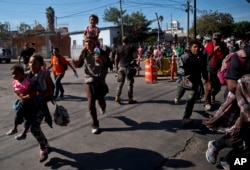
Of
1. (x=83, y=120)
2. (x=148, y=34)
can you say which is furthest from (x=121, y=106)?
(x=148, y=34)

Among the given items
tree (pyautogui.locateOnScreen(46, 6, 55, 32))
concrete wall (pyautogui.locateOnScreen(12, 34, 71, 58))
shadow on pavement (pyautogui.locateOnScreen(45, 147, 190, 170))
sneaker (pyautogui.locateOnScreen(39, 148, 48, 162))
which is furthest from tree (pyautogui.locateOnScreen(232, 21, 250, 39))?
sneaker (pyautogui.locateOnScreen(39, 148, 48, 162))

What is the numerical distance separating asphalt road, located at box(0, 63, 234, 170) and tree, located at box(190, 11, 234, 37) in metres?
51.2

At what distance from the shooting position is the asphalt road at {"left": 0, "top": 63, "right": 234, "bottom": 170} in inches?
191

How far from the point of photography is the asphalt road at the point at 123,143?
4.84 meters

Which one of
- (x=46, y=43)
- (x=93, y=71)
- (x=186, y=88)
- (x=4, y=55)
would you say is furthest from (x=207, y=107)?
(x=46, y=43)

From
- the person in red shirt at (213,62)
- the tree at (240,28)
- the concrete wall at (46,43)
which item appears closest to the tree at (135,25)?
the concrete wall at (46,43)

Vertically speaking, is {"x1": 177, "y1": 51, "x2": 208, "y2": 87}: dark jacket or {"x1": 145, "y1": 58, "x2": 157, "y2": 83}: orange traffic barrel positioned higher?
{"x1": 177, "y1": 51, "x2": 208, "y2": 87}: dark jacket

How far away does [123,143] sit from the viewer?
18.7ft

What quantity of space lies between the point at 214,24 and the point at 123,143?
182 ft

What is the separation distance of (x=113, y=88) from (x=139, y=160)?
760 cm

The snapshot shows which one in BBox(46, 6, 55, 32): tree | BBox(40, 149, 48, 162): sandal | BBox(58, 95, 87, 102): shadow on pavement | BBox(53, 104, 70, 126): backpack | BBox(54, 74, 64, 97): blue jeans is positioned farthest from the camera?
BBox(46, 6, 55, 32): tree

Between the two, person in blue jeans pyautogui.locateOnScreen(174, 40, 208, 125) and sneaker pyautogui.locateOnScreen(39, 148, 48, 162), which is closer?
sneaker pyautogui.locateOnScreen(39, 148, 48, 162)

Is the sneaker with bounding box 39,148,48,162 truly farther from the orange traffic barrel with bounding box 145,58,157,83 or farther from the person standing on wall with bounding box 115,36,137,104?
the orange traffic barrel with bounding box 145,58,157,83

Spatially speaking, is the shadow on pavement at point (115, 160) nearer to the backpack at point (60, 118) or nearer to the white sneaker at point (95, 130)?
the backpack at point (60, 118)
